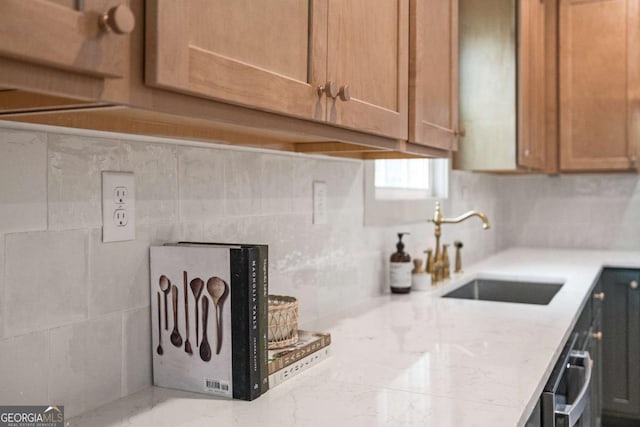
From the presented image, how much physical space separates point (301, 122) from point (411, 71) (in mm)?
542

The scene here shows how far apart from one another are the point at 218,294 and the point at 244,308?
0.05 m

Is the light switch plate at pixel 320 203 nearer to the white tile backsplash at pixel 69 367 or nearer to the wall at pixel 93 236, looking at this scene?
the wall at pixel 93 236

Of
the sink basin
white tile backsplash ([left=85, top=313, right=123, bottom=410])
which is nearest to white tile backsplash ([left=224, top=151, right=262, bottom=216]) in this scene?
white tile backsplash ([left=85, top=313, right=123, bottom=410])

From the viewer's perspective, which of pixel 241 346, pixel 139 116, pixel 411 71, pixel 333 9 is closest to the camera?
pixel 139 116

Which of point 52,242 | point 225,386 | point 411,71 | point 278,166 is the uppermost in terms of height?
point 411,71

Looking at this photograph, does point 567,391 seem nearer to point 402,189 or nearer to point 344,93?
point 344,93

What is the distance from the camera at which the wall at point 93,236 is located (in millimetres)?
884

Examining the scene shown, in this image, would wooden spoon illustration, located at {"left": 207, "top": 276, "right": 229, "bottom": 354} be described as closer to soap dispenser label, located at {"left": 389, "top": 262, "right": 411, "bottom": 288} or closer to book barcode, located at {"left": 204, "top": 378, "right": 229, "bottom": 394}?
book barcode, located at {"left": 204, "top": 378, "right": 229, "bottom": 394}

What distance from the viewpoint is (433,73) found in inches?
64.3

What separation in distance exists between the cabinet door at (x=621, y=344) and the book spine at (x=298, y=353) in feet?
7.30

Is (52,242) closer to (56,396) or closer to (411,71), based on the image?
(56,396)

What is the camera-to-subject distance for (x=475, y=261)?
3145 millimetres

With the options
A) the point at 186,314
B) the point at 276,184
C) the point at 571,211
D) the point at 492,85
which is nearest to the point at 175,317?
the point at 186,314

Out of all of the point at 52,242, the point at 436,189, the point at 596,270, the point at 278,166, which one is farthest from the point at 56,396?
the point at 596,270
